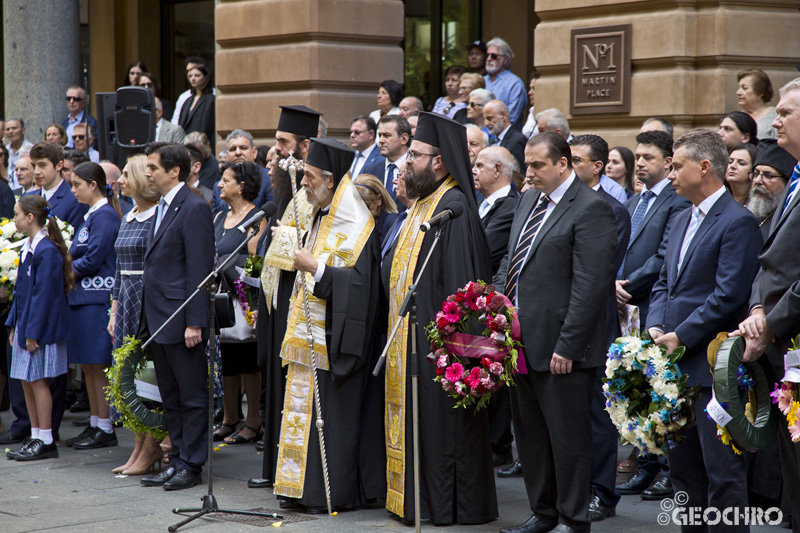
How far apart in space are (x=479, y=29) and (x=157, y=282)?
10776mm

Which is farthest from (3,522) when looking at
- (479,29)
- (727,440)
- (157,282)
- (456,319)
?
(479,29)

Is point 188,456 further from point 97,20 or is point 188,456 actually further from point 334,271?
point 97,20

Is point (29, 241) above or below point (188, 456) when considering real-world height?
above

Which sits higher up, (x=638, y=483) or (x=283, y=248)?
(x=283, y=248)

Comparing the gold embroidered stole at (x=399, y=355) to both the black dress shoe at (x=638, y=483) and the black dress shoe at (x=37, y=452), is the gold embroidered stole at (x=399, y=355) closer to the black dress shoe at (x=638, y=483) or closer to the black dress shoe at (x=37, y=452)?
the black dress shoe at (x=638, y=483)

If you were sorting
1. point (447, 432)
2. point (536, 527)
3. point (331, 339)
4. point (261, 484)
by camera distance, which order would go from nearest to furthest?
A: point (536, 527), point (447, 432), point (331, 339), point (261, 484)

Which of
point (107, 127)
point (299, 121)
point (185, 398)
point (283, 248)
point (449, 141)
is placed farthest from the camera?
point (107, 127)

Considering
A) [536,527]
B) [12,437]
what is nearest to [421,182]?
[536,527]

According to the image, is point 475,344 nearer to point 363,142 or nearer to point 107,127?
point 363,142

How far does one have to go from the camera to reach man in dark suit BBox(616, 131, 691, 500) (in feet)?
23.8

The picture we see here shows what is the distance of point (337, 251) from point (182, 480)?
2043 mm

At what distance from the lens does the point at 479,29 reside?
56.6 ft

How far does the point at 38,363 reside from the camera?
8.66 m

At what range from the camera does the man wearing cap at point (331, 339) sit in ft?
22.4
